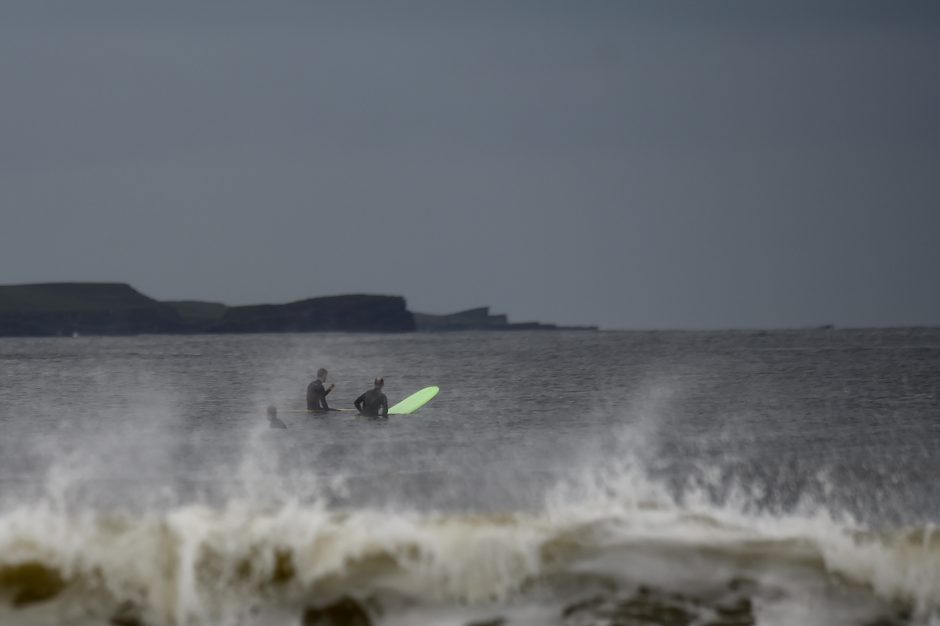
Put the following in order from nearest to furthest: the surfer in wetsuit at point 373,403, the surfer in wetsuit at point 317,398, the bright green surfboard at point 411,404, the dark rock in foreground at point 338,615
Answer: the dark rock in foreground at point 338,615
the surfer in wetsuit at point 373,403
the surfer in wetsuit at point 317,398
the bright green surfboard at point 411,404

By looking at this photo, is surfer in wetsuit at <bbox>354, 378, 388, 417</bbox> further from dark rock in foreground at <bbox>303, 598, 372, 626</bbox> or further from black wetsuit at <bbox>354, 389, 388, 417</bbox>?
dark rock in foreground at <bbox>303, 598, 372, 626</bbox>

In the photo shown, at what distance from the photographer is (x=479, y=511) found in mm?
19422

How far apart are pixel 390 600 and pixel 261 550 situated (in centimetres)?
119

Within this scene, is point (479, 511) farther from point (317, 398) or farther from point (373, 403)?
point (317, 398)

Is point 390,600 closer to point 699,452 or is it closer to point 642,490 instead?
point 642,490

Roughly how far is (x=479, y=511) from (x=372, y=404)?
58.6ft

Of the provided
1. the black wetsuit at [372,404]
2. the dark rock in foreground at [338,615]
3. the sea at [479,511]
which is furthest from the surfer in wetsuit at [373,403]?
the dark rock in foreground at [338,615]

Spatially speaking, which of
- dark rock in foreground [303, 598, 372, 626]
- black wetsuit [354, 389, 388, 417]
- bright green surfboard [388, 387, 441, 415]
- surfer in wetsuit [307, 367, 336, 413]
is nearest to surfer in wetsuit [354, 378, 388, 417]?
black wetsuit [354, 389, 388, 417]

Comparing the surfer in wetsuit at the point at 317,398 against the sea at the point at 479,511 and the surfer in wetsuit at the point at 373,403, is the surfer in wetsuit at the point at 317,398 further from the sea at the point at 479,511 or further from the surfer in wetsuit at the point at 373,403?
the surfer in wetsuit at the point at 373,403

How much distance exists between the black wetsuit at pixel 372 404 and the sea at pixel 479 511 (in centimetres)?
58

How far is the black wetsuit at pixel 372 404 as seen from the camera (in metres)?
37.0

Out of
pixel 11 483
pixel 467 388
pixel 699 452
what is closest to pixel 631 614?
pixel 11 483

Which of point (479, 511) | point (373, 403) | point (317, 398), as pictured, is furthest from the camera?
point (317, 398)

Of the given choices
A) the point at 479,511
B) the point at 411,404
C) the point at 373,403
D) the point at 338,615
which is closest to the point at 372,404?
the point at 373,403
